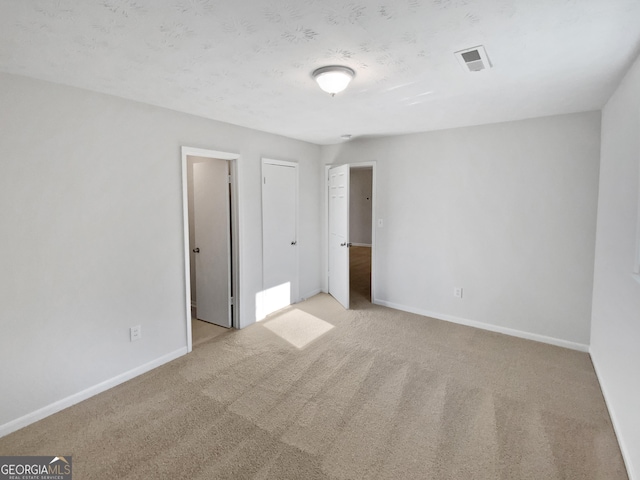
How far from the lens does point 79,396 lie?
2.53 metres

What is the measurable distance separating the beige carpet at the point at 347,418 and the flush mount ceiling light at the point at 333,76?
7.52ft

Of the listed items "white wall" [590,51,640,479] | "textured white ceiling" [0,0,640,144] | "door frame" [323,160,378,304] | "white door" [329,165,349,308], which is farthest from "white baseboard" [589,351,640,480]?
"white door" [329,165,349,308]

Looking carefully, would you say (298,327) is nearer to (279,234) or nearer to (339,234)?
(279,234)

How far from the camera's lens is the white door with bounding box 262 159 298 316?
4.21 m

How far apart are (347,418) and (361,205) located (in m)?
8.45

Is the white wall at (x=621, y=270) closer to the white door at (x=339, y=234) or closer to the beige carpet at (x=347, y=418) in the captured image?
the beige carpet at (x=347, y=418)

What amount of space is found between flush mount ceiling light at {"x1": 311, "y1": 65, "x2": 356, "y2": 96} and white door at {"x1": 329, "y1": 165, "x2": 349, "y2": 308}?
2.28 meters

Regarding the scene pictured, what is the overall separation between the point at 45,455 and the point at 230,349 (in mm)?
1594

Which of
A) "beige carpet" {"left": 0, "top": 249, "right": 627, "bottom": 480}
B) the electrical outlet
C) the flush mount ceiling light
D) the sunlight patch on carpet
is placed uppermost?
the flush mount ceiling light

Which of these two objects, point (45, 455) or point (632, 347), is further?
point (45, 455)

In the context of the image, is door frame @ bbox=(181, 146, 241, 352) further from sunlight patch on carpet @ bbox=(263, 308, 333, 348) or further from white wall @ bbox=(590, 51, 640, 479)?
white wall @ bbox=(590, 51, 640, 479)

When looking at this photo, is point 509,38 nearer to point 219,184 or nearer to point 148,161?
point 148,161

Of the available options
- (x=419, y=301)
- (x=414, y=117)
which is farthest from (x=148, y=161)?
(x=419, y=301)

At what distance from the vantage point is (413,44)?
5.87 feet
